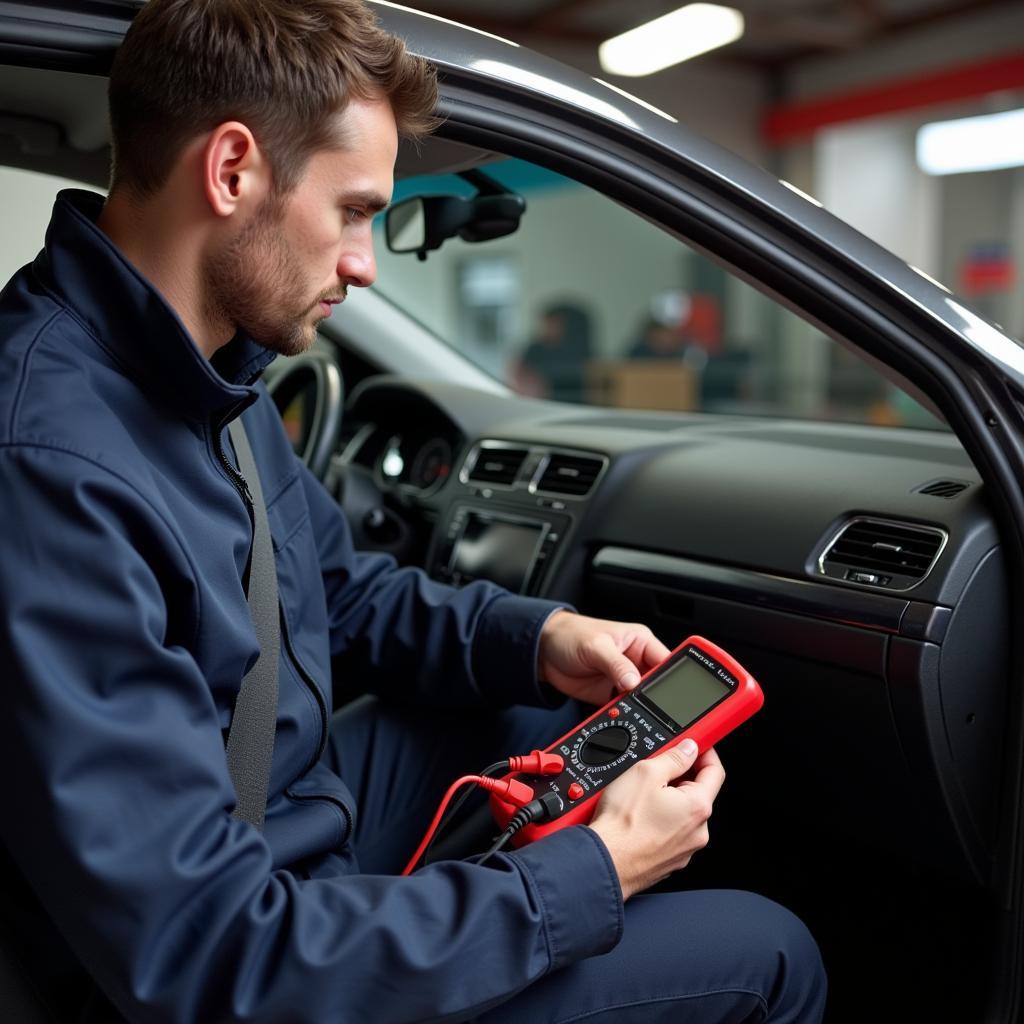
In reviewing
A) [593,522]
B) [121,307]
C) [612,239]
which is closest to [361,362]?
[593,522]

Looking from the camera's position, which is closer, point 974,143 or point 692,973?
point 692,973

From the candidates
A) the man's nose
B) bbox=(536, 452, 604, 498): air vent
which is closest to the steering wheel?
bbox=(536, 452, 604, 498): air vent

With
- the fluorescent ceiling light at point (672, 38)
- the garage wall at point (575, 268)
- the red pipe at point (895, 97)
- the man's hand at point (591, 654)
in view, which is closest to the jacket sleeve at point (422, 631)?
the man's hand at point (591, 654)

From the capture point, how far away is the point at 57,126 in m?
1.25

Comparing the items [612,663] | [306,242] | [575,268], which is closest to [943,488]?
[612,663]

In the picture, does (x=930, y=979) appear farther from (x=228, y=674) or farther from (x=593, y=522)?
(x=228, y=674)

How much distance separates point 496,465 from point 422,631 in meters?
0.64

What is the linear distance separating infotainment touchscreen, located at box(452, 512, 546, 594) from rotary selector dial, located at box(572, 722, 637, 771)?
0.63 metres

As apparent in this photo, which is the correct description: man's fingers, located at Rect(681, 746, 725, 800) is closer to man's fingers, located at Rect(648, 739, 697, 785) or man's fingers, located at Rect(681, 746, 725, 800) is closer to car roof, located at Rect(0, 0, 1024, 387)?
man's fingers, located at Rect(648, 739, 697, 785)

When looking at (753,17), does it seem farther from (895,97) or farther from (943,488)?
(943,488)

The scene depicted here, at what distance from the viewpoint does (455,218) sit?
1581 millimetres

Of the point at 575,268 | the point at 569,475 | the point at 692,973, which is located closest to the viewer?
the point at 692,973

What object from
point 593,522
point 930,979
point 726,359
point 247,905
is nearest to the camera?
point 247,905

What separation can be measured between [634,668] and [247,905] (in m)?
0.54
